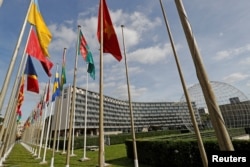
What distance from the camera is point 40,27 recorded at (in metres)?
9.28

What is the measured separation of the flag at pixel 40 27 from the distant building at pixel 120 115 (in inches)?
2270

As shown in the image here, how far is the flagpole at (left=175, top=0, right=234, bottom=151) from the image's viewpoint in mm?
3389

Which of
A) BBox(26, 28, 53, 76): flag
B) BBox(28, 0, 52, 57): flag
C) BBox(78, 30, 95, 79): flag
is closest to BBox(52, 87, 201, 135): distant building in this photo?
BBox(78, 30, 95, 79): flag

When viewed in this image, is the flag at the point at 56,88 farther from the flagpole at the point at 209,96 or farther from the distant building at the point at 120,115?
the distant building at the point at 120,115

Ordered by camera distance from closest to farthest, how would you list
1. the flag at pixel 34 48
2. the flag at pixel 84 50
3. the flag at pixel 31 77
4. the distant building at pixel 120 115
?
the flag at pixel 34 48 → the flag at pixel 31 77 → the flag at pixel 84 50 → the distant building at pixel 120 115

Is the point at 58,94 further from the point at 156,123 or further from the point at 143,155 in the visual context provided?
the point at 156,123

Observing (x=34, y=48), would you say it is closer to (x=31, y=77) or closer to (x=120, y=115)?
(x=31, y=77)

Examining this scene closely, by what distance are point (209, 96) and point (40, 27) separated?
27.3ft

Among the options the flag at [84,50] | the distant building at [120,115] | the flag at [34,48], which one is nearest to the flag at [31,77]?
the flag at [84,50]

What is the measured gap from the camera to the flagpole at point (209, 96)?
3.39 metres

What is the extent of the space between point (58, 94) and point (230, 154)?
58.8 feet

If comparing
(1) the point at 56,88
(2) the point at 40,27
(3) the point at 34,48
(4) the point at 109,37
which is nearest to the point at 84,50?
(3) the point at 34,48

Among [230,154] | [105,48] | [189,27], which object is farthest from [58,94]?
[230,154]

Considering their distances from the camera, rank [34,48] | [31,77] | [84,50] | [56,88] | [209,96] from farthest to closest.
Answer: [56,88]
[84,50]
[31,77]
[34,48]
[209,96]
